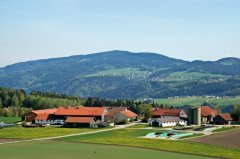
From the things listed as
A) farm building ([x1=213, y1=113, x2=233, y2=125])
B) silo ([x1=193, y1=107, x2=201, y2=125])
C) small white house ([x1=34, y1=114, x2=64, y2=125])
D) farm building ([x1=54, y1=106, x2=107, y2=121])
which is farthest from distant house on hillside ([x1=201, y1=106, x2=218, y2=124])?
small white house ([x1=34, y1=114, x2=64, y2=125])

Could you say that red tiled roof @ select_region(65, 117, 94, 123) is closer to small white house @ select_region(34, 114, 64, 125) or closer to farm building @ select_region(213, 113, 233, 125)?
small white house @ select_region(34, 114, 64, 125)

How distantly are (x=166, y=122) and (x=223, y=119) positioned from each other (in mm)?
19296

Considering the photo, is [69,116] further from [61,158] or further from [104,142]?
[61,158]

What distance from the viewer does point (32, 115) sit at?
158m

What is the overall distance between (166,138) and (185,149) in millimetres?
20867

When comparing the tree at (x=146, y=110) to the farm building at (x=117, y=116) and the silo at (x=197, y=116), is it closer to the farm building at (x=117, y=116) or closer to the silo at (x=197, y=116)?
the farm building at (x=117, y=116)

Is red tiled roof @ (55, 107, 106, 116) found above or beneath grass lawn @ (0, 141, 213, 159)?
above

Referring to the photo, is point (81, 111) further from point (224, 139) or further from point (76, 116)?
point (224, 139)

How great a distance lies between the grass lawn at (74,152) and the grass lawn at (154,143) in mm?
5032

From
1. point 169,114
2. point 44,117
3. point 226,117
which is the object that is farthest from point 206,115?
point 44,117

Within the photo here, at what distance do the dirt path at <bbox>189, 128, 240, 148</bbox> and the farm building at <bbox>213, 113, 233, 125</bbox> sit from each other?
3098 centimetres

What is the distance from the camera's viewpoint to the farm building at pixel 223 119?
498 ft

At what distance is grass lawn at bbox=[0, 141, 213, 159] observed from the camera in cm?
7544

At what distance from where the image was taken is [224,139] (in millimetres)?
104625
